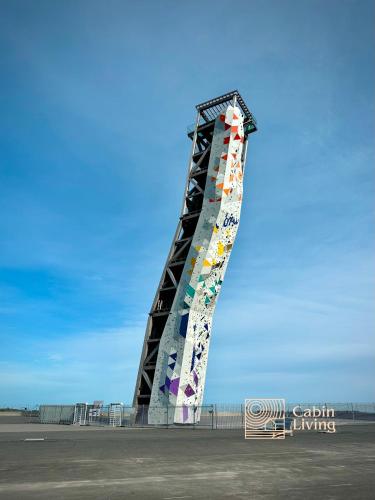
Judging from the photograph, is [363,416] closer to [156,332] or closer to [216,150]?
[156,332]

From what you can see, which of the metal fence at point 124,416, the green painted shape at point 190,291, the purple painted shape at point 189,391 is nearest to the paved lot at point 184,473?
the metal fence at point 124,416

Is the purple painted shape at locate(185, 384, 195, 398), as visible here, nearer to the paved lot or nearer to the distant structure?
the distant structure

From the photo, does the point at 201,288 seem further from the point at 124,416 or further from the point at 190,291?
the point at 124,416

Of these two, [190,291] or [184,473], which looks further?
[190,291]

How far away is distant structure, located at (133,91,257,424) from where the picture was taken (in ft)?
126

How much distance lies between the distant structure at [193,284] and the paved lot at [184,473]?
2172cm

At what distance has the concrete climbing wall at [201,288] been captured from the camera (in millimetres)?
38125

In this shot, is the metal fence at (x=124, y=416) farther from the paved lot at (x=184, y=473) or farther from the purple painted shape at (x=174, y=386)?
the paved lot at (x=184, y=473)

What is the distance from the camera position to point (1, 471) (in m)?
10.6

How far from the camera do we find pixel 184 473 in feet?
34.3

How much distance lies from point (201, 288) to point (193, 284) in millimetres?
909

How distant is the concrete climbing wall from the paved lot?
2180 centimetres

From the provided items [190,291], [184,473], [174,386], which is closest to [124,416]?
[174,386]

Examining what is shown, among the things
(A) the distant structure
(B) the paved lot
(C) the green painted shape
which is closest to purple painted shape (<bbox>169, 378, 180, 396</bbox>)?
(A) the distant structure
